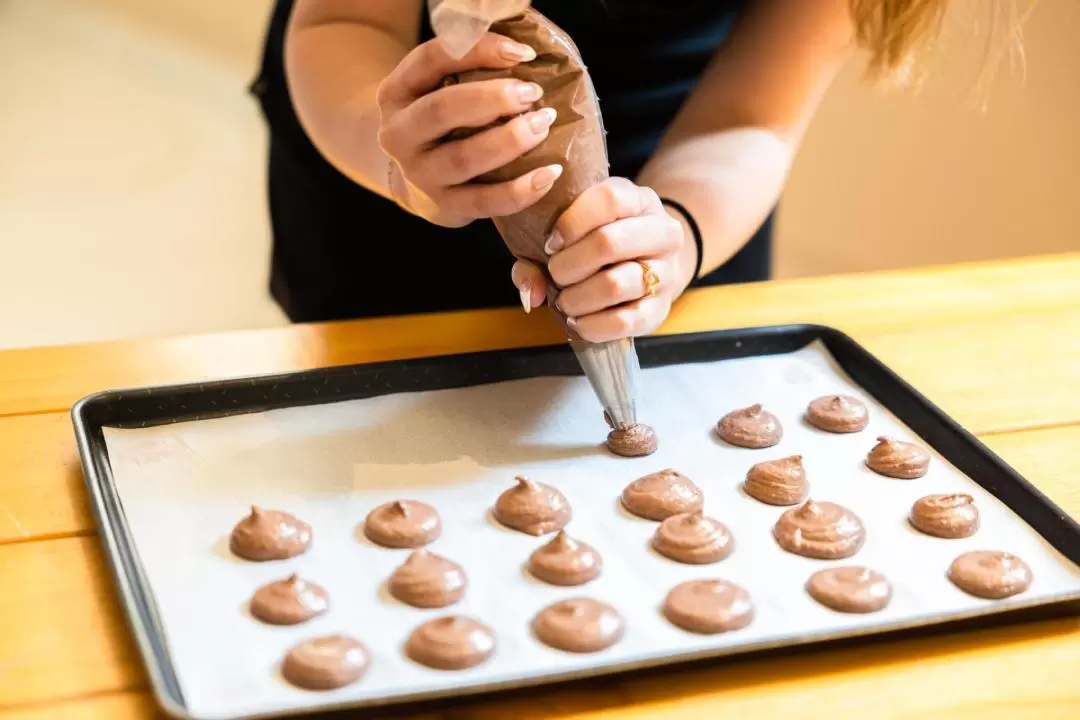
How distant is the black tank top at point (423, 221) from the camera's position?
1194 millimetres

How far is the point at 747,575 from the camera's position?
74 cm

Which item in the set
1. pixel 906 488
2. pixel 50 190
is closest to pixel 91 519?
pixel 906 488

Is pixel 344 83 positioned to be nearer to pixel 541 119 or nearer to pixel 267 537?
pixel 541 119

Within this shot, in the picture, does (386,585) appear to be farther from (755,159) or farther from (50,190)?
(50,190)

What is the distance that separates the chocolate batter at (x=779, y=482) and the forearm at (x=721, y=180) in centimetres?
28

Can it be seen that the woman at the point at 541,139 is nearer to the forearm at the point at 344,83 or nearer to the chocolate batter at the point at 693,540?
the forearm at the point at 344,83

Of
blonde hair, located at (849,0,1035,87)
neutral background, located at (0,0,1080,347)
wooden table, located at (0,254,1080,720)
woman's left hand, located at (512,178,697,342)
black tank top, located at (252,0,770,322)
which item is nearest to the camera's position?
wooden table, located at (0,254,1080,720)

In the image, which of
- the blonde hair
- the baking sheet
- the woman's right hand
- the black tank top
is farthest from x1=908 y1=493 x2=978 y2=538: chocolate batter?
the black tank top

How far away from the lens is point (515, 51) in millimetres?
763

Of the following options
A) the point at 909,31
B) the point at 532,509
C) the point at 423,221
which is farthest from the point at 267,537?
the point at 909,31

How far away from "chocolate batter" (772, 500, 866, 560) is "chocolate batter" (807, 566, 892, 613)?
3cm

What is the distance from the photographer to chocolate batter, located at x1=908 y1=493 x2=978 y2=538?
78 cm

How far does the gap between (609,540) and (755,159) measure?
0.49m

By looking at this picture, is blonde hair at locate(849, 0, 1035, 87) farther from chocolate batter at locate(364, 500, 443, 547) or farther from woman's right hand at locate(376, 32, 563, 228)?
chocolate batter at locate(364, 500, 443, 547)
